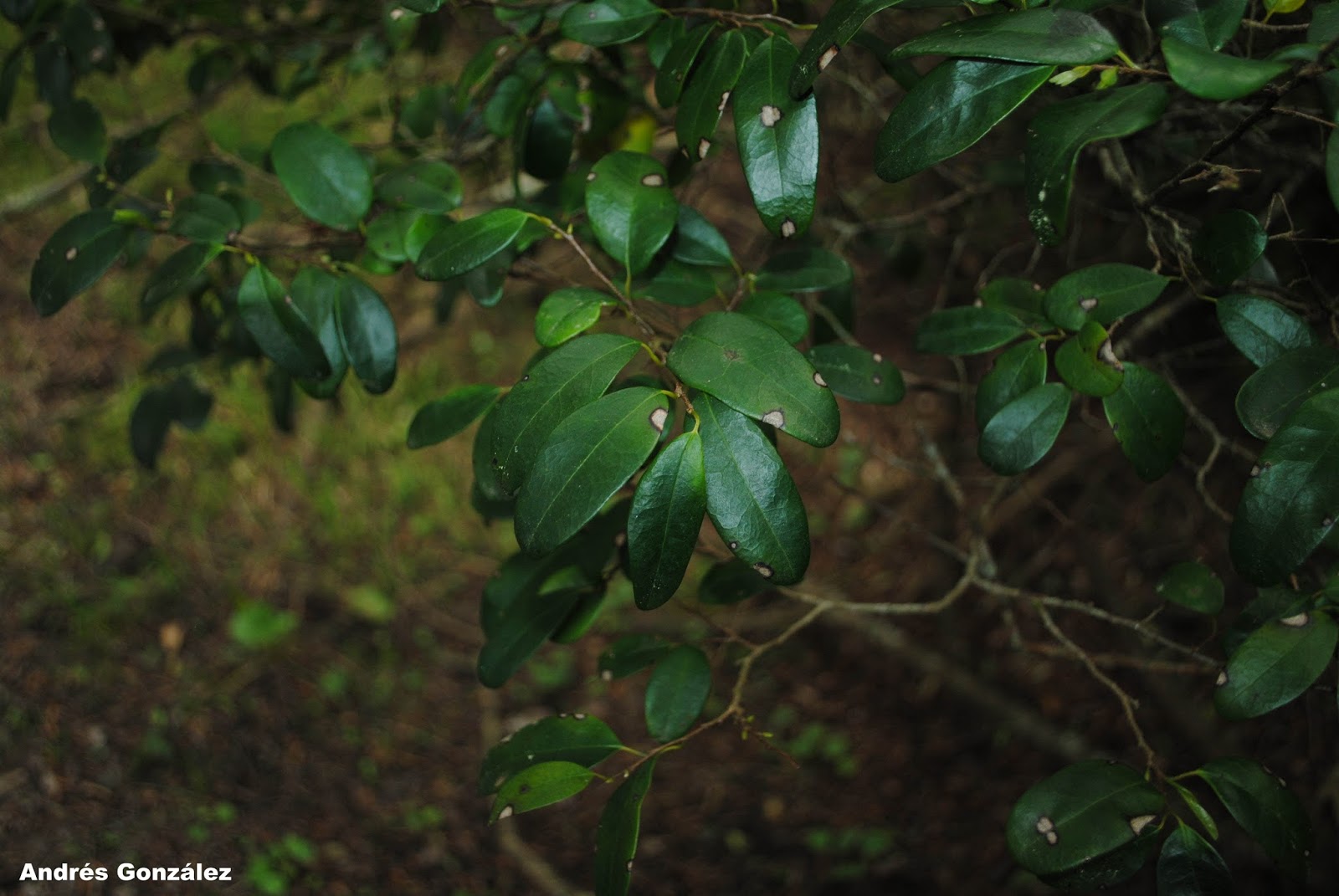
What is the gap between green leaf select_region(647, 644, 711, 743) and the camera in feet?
3.31

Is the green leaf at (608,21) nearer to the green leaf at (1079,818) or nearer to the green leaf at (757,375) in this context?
the green leaf at (757,375)

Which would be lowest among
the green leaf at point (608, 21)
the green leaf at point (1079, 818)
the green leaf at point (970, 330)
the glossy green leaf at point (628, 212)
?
the green leaf at point (1079, 818)

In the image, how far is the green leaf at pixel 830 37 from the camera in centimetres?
71

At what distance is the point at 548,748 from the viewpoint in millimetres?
984

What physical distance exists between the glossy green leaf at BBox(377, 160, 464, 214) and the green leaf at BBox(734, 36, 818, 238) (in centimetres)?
38

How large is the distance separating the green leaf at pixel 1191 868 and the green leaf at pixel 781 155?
63 centimetres

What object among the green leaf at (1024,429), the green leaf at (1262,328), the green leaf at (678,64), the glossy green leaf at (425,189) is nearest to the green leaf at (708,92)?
the green leaf at (678,64)

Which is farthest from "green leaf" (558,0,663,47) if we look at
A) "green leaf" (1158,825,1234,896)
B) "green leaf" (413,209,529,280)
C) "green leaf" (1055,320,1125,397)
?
"green leaf" (1158,825,1234,896)

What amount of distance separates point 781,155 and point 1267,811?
2.36 feet

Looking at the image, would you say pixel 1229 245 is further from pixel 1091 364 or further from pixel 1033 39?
pixel 1033 39

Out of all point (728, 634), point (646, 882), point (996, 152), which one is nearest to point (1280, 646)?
point (728, 634)

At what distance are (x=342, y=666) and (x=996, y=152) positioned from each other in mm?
1893

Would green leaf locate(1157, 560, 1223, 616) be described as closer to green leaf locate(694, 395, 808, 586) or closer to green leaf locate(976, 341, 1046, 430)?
green leaf locate(976, 341, 1046, 430)

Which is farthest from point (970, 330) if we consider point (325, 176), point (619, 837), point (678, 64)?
point (325, 176)
